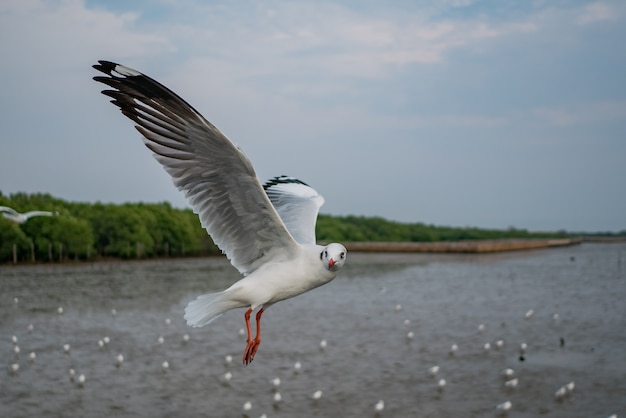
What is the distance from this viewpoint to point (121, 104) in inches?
185

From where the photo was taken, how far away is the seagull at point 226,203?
15.4 feet

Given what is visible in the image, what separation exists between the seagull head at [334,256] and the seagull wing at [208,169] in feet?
2.09

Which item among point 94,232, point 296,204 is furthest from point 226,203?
point 94,232

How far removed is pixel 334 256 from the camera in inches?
175

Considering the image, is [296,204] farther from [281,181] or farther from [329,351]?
[329,351]

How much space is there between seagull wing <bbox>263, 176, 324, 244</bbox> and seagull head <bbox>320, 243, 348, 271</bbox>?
1.71 meters

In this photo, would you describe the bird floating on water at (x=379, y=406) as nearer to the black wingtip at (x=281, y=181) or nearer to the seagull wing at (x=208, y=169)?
the black wingtip at (x=281, y=181)

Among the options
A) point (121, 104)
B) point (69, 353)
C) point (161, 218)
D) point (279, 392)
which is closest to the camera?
point (121, 104)

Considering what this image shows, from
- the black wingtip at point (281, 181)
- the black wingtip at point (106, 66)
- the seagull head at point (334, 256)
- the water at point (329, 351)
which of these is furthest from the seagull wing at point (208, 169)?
the water at point (329, 351)

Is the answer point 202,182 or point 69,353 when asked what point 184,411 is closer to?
point 69,353

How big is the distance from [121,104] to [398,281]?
62.9m

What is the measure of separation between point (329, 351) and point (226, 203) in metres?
29.8

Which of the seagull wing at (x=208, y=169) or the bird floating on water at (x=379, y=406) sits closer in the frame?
the seagull wing at (x=208, y=169)

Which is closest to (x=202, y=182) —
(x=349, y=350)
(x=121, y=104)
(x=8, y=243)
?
(x=121, y=104)
